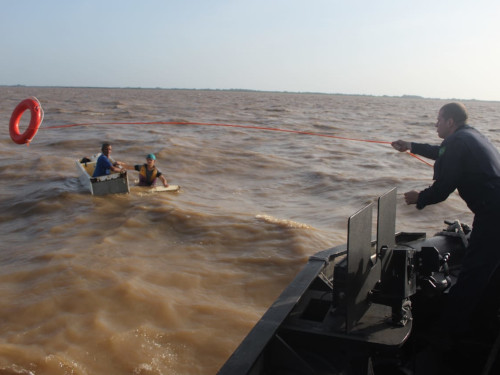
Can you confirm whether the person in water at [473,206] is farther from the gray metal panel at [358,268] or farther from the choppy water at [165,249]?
the choppy water at [165,249]

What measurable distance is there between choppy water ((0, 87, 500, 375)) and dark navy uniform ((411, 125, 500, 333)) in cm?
255

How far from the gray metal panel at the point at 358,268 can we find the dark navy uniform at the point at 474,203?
0.69 metres

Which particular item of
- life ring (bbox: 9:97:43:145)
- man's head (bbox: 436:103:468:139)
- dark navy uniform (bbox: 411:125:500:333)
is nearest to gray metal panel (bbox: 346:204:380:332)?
dark navy uniform (bbox: 411:125:500:333)

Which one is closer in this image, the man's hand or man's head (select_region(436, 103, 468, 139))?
man's head (select_region(436, 103, 468, 139))

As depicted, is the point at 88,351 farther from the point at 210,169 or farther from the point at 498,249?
the point at 210,169

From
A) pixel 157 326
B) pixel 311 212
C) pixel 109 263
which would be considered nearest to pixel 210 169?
pixel 311 212

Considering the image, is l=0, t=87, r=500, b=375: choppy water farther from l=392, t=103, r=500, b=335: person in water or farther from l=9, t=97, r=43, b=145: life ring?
l=392, t=103, r=500, b=335: person in water

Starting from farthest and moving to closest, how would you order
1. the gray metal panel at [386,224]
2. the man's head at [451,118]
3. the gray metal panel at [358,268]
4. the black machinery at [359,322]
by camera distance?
the man's head at [451,118] → the gray metal panel at [386,224] → the black machinery at [359,322] → the gray metal panel at [358,268]

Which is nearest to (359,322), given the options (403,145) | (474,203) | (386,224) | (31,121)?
(386,224)

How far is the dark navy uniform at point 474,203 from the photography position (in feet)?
10.2

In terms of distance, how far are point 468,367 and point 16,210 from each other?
32.4 ft

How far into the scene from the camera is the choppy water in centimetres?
505

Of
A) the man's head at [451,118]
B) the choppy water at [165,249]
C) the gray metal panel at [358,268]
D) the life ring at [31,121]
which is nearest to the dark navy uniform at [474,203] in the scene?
the man's head at [451,118]

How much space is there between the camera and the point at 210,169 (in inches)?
620
